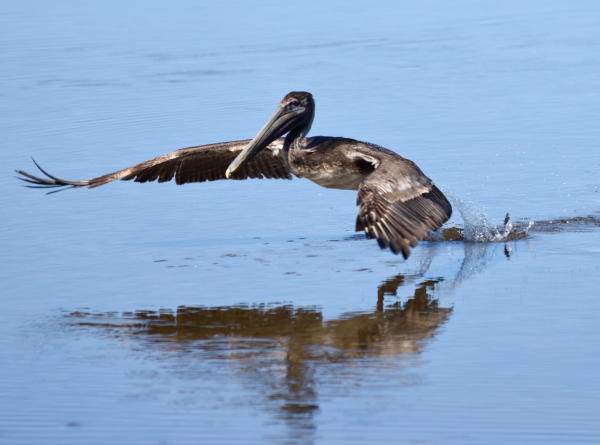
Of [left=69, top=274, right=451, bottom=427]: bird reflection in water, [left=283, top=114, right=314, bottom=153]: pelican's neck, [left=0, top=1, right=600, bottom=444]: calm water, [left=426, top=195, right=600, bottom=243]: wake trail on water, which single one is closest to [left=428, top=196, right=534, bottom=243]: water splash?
[left=426, top=195, right=600, bottom=243]: wake trail on water

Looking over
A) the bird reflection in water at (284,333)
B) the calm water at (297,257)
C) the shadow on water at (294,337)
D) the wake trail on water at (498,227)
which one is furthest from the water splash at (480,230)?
the bird reflection in water at (284,333)

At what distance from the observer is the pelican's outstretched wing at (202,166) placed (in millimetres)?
9773

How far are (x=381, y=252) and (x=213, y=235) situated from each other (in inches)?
55.7

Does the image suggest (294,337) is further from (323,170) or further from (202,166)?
(202,166)

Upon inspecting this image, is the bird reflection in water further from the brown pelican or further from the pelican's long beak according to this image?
the pelican's long beak

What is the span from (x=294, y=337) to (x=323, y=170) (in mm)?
2355

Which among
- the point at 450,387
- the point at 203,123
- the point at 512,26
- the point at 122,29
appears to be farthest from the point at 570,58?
the point at 450,387

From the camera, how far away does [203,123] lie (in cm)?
1286

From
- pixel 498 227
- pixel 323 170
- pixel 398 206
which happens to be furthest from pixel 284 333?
pixel 498 227

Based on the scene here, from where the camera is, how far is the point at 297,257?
353 inches

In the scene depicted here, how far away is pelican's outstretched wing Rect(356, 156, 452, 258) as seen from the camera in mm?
7598

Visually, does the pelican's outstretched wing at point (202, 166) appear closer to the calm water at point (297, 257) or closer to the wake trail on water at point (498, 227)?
the calm water at point (297, 257)

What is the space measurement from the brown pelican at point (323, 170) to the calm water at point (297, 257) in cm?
42

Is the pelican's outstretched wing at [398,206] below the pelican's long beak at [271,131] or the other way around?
below
